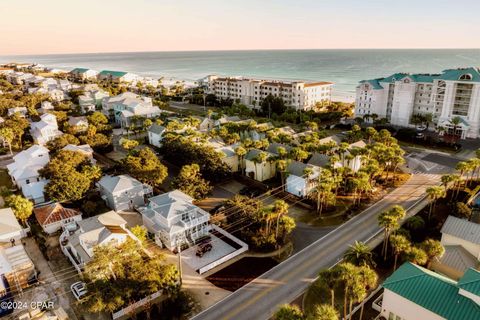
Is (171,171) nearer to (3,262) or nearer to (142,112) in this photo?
(3,262)

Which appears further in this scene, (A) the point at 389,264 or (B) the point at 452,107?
(B) the point at 452,107

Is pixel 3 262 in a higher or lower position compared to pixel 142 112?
lower

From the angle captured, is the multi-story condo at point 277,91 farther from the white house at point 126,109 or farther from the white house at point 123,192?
the white house at point 123,192

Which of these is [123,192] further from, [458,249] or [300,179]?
[458,249]

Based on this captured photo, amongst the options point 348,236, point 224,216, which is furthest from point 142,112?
point 348,236

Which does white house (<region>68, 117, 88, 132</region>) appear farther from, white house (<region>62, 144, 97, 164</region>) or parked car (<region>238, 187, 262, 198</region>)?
parked car (<region>238, 187, 262, 198</region>)

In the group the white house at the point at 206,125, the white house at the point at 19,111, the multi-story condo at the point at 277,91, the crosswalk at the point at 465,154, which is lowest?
the crosswalk at the point at 465,154

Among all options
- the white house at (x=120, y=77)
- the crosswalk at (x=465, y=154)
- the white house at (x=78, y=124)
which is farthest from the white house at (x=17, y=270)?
the white house at (x=120, y=77)
